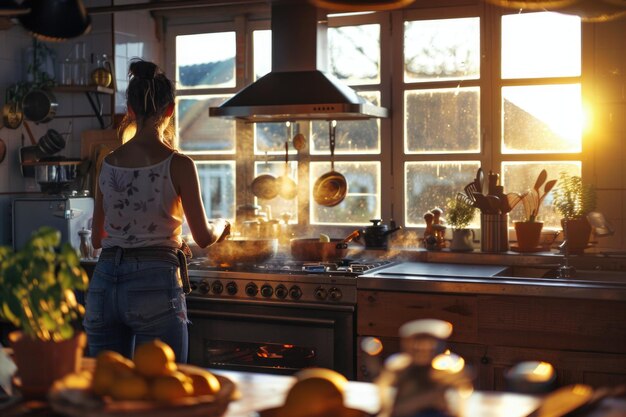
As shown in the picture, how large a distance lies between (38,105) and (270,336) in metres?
2.00

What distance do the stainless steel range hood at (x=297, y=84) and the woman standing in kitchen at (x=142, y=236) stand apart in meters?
1.32

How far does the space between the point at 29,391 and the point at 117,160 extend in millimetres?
1173

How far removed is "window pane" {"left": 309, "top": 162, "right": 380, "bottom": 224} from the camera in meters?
4.53

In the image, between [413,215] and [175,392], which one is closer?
[175,392]

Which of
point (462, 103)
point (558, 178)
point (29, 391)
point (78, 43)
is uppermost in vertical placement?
point (78, 43)

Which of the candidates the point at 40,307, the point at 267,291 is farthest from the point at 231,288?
the point at 40,307

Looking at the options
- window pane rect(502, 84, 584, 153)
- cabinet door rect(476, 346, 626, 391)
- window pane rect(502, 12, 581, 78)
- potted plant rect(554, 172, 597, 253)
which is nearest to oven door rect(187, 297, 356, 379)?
cabinet door rect(476, 346, 626, 391)

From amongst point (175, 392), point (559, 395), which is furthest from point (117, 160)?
point (559, 395)

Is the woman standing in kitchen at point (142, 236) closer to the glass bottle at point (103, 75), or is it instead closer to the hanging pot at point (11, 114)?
the glass bottle at point (103, 75)

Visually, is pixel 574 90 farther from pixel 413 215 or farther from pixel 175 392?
pixel 175 392

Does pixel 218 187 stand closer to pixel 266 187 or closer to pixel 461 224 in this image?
pixel 266 187

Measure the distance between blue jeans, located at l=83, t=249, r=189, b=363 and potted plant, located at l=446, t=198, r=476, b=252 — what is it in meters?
1.90

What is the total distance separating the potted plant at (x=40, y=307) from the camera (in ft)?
4.94

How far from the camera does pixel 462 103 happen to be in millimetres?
4352
